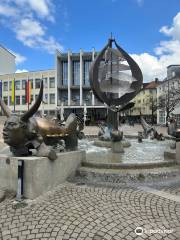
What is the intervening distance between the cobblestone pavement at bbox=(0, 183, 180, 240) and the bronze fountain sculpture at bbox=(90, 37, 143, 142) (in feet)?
26.6

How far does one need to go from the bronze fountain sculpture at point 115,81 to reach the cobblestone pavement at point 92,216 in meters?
8.12

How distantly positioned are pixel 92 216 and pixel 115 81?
10.8m

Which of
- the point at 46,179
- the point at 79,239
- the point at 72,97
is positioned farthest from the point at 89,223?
the point at 72,97

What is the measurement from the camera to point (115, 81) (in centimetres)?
1419

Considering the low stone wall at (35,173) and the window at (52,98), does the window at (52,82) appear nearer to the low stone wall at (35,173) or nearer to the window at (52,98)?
the window at (52,98)

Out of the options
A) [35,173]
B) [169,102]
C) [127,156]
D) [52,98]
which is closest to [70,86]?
[52,98]

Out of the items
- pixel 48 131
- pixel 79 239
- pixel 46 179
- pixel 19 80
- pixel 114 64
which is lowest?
pixel 79 239

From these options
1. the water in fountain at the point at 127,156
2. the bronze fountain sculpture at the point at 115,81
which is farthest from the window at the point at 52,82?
the water in fountain at the point at 127,156

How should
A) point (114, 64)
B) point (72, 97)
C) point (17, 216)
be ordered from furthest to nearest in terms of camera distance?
1. point (72, 97)
2. point (114, 64)
3. point (17, 216)

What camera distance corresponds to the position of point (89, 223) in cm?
403

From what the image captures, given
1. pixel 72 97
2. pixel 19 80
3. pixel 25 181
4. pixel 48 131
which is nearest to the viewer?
pixel 25 181

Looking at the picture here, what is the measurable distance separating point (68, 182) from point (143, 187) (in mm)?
2016

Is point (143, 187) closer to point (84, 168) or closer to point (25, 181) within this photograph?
point (84, 168)

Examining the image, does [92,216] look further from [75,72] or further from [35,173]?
[75,72]
